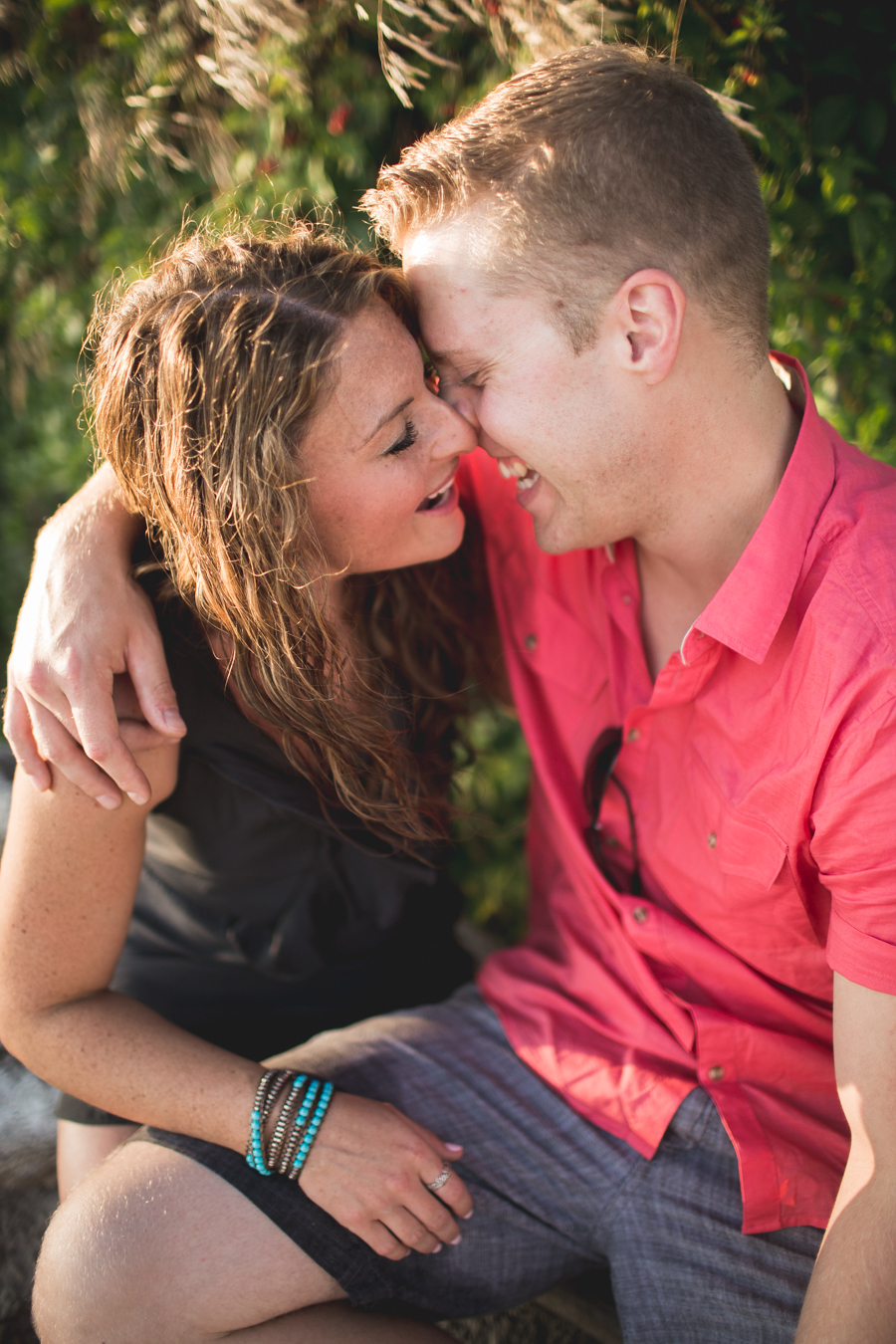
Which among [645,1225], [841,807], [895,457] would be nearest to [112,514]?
[841,807]

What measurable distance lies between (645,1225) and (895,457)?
1930 mm

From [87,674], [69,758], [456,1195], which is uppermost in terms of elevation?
[87,674]

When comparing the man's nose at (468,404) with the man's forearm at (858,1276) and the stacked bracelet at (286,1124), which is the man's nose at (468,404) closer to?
the stacked bracelet at (286,1124)

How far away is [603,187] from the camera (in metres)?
1.70

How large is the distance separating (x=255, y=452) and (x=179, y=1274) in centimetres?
144

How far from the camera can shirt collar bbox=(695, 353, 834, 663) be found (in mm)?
1657

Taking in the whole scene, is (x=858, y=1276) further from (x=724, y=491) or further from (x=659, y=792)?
(x=724, y=491)

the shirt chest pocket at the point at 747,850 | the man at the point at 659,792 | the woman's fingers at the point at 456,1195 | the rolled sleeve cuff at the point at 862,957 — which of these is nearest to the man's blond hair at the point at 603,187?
the man at the point at 659,792

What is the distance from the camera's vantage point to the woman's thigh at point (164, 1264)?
157 cm

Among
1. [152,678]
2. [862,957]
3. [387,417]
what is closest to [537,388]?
[387,417]

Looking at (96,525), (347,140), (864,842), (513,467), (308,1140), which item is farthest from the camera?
(347,140)

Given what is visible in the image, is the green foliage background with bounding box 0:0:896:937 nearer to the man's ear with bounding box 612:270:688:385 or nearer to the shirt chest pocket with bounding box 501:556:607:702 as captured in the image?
the shirt chest pocket with bounding box 501:556:607:702

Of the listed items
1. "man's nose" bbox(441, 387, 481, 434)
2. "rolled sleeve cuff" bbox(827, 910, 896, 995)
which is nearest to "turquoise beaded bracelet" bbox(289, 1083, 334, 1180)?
"rolled sleeve cuff" bbox(827, 910, 896, 995)

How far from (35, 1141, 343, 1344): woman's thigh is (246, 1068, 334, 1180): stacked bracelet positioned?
0.26 feet
